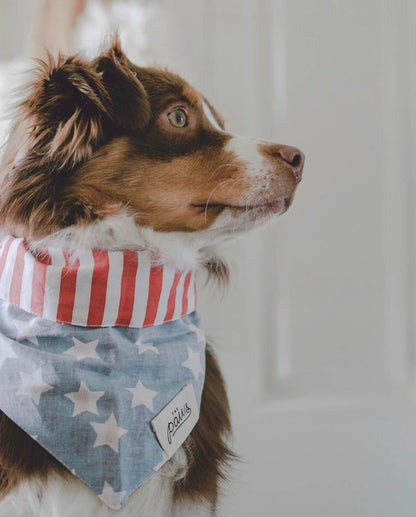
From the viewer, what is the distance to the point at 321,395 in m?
1.33

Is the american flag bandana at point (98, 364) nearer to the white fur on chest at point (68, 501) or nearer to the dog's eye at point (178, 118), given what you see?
the white fur on chest at point (68, 501)

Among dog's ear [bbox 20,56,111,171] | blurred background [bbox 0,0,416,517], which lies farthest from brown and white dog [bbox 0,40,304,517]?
blurred background [bbox 0,0,416,517]

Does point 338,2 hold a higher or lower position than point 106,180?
higher

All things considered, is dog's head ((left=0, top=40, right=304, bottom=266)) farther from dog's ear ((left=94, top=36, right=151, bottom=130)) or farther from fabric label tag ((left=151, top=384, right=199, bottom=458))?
fabric label tag ((left=151, top=384, right=199, bottom=458))

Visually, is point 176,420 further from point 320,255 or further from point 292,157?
point 320,255

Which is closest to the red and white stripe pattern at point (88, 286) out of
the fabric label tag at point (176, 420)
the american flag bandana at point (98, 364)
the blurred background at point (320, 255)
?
the american flag bandana at point (98, 364)

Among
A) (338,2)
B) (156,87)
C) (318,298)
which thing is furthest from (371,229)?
(156,87)

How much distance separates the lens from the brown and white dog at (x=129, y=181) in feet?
2.57

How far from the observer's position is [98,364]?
77 centimetres

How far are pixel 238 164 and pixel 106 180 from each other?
0.19m

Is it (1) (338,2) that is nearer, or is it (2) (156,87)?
(2) (156,87)

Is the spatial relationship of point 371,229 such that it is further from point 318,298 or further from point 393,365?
point 393,365

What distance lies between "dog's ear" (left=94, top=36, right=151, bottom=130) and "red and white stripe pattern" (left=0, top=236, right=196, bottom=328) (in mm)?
190

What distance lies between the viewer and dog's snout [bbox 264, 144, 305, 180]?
83cm
